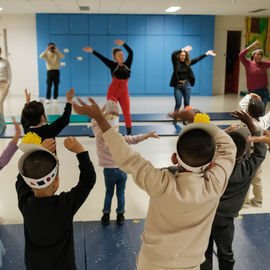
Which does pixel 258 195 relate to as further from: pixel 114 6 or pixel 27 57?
pixel 27 57

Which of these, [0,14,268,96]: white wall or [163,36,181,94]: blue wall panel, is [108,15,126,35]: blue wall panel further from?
[0,14,268,96]: white wall

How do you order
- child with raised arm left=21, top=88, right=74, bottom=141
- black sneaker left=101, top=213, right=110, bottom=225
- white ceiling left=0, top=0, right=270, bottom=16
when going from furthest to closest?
white ceiling left=0, top=0, right=270, bottom=16, black sneaker left=101, top=213, right=110, bottom=225, child with raised arm left=21, top=88, right=74, bottom=141

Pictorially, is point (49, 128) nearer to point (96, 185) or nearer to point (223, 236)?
point (96, 185)

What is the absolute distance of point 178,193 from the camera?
1.36m

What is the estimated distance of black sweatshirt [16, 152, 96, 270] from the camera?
153 centimetres

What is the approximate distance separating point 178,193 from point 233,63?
12.6 m

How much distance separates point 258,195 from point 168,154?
1.93 m

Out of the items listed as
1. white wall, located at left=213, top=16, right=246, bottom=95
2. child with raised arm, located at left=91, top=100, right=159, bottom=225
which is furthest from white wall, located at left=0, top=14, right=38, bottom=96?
child with raised arm, located at left=91, top=100, right=159, bottom=225

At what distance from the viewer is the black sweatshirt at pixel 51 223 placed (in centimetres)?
153

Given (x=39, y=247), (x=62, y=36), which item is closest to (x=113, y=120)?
(x=39, y=247)

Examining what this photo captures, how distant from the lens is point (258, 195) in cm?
338

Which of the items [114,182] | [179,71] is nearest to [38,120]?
[114,182]

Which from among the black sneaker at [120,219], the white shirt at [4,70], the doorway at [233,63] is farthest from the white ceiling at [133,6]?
the black sneaker at [120,219]

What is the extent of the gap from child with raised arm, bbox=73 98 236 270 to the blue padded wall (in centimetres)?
1048
